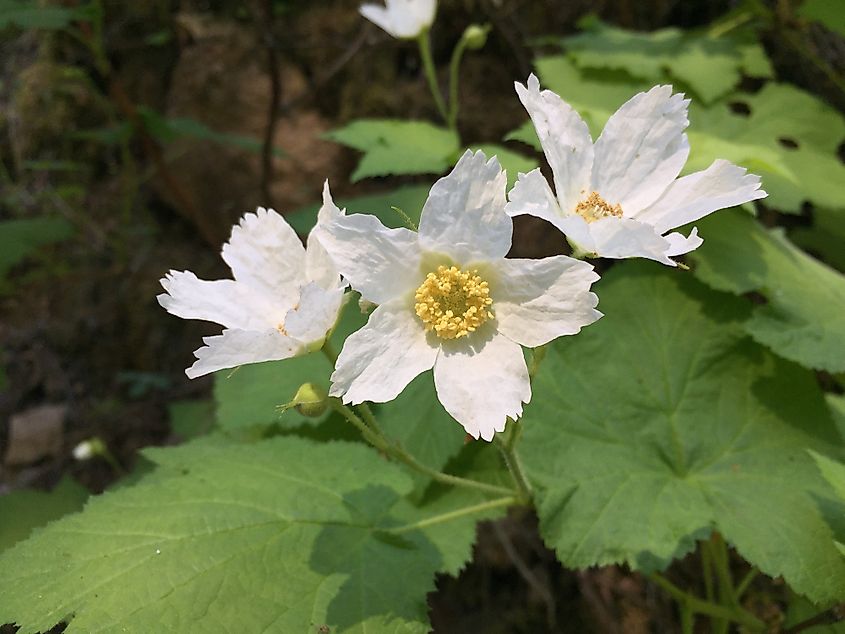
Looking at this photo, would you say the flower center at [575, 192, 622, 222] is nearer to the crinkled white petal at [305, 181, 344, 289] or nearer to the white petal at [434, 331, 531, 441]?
the white petal at [434, 331, 531, 441]

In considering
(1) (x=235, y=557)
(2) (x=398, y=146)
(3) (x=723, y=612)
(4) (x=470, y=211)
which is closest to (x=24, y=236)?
(2) (x=398, y=146)

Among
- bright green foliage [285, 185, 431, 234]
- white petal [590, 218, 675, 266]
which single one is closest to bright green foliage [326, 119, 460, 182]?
bright green foliage [285, 185, 431, 234]

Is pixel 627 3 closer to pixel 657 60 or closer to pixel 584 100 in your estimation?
pixel 657 60

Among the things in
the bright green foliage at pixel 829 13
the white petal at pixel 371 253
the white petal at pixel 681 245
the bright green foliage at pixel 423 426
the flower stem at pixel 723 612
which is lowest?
the flower stem at pixel 723 612

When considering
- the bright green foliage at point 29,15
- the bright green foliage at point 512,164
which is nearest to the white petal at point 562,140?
the bright green foliage at point 512,164

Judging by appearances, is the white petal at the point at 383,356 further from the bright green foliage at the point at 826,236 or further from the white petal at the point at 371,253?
the bright green foliage at the point at 826,236

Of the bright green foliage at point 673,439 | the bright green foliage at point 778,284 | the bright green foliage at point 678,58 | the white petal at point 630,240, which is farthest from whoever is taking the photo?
the bright green foliage at point 678,58

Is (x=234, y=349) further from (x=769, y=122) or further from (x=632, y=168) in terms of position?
(x=769, y=122)
